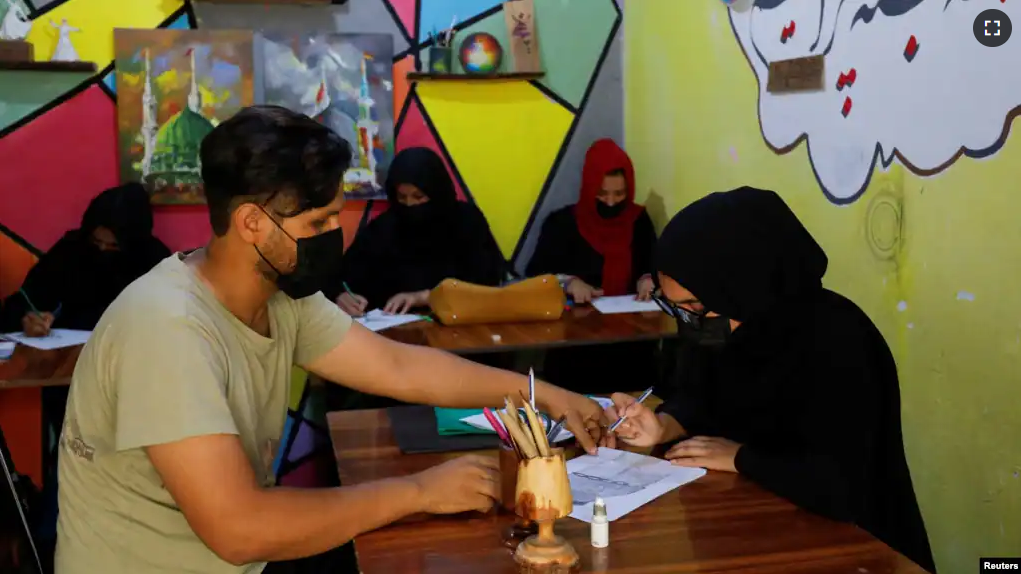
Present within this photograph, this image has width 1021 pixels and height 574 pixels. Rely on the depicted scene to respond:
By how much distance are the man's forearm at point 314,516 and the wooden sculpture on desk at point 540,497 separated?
8.2 inches

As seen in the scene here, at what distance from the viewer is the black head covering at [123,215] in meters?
3.55

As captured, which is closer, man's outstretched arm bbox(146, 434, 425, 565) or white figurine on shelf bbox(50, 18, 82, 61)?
man's outstretched arm bbox(146, 434, 425, 565)

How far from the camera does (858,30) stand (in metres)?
2.65

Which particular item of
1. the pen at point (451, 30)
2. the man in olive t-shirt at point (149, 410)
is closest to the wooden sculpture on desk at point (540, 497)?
the man in olive t-shirt at point (149, 410)

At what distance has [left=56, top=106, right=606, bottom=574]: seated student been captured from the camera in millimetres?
1269

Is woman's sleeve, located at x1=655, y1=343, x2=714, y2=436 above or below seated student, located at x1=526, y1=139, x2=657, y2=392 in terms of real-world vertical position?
below

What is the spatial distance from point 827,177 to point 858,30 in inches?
17.1

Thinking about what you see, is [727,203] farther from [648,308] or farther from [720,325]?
[648,308]

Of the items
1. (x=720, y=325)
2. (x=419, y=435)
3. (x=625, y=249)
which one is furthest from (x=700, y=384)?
(x=625, y=249)

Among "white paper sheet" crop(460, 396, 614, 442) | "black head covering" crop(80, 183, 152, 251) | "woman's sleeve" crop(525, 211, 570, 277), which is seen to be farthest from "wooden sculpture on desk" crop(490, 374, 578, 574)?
"woman's sleeve" crop(525, 211, 570, 277)

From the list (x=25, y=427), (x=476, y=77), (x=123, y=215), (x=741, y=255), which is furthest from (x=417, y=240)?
(x=741, y=255)

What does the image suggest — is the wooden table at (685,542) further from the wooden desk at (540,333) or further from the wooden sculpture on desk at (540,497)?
the wooden desk at (540,333)

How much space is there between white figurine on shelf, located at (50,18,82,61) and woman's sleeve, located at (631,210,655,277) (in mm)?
2418

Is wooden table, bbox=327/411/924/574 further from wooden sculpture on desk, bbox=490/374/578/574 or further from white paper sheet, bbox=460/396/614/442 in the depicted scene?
white paper sheet, bbox=460/396/614/442
